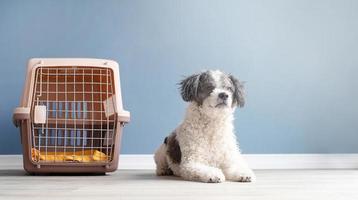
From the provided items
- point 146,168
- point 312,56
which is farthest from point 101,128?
point 312,56

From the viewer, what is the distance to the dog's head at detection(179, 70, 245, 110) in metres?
2.50

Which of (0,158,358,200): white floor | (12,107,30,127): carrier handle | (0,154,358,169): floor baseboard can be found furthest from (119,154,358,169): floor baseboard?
(12,107,30,127): carrier handle

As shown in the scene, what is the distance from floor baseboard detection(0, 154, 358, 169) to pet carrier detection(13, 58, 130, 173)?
0.39m

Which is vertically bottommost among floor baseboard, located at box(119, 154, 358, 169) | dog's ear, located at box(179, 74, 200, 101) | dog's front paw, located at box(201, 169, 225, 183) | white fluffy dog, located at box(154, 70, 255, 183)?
floor baseboard, located at box(119, 154, 358, 169)

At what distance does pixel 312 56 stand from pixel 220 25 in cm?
69

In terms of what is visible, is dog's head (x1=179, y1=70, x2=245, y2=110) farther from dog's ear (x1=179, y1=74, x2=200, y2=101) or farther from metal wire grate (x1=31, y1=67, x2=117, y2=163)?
metal wire grate (x1=31, y1=67, x2=117, y2=163)

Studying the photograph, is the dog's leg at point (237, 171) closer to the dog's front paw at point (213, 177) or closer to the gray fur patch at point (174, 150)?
the dog's front paw at point (213, 177)

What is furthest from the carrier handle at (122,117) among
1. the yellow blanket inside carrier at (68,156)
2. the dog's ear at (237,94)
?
the dog's ear at (237,94)

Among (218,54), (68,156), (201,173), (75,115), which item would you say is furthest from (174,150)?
(218,54)

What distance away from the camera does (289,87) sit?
3402mm

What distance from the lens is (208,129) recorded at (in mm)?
2541

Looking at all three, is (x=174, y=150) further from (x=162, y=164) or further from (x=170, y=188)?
(x=170, y=188)

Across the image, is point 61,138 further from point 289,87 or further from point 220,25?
point 289,87

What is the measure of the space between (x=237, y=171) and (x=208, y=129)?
28 centimetres
